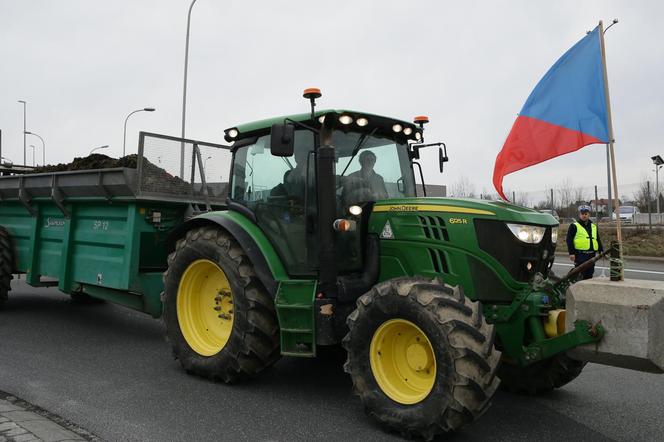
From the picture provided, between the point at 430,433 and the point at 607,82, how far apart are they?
9.07 feet

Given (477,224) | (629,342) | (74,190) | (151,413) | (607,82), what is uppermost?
(607,82)

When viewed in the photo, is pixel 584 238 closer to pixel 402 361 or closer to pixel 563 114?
pixel 563 114

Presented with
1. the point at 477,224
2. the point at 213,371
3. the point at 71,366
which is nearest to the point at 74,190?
the point at 71,366

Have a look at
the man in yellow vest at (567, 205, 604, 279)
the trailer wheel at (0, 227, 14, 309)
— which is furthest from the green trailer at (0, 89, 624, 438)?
the man in yellow vest at (567, 205, 604, 279)

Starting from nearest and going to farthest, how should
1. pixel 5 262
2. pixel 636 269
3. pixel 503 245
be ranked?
pixel 503 245, pixel 5 262, pixel 636 269

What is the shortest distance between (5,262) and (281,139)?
18.2ft

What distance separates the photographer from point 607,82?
4148mm

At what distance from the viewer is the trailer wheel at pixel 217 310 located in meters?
4.89

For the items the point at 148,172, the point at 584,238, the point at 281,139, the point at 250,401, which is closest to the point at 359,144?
the point at 281,139

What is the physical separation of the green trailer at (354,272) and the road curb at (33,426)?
1375 millimetres

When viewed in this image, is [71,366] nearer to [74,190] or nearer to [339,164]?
[74,190]

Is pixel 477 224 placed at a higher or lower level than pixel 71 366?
higher

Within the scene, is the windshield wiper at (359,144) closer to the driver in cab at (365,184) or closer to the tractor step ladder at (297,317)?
the driver in cab at (365,184)

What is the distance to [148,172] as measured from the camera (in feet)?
21.3
